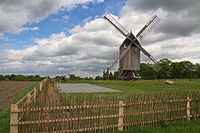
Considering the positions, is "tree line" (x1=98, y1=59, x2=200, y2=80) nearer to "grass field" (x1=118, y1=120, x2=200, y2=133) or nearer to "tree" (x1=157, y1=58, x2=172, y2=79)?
"tree" (x1=157, y1=58, x2=172, y2=79)

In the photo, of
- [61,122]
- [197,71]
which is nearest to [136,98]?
[61,122]

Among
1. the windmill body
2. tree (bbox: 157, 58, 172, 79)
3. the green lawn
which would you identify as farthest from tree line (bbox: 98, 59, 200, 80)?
the green lawn

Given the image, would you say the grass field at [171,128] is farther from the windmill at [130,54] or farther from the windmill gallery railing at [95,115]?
the windmill at [130,54]

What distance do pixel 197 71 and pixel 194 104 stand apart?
6695 cm

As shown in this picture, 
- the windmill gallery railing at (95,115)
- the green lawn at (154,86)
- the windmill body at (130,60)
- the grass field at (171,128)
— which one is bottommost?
the grass field at (171,128)

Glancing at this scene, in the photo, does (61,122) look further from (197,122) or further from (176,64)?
(176,64)

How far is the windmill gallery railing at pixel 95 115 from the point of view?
4.79m

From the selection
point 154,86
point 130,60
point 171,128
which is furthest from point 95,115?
point 130,60

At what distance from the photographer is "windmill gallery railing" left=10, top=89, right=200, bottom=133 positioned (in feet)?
15.7

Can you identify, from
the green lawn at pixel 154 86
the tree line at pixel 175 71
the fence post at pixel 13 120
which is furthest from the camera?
the tree line at pixel 175 71

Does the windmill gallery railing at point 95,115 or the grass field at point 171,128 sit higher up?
the windmill gallery railing at point 95,115

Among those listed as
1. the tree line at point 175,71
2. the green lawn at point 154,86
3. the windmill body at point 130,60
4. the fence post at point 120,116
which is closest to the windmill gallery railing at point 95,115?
the fence post at point 120,116

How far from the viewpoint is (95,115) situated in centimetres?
523

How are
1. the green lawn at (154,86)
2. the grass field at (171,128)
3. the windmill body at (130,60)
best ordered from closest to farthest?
the grass field at (171,128) → the green lawn at (154,86) → the windmill body at (130,60)
